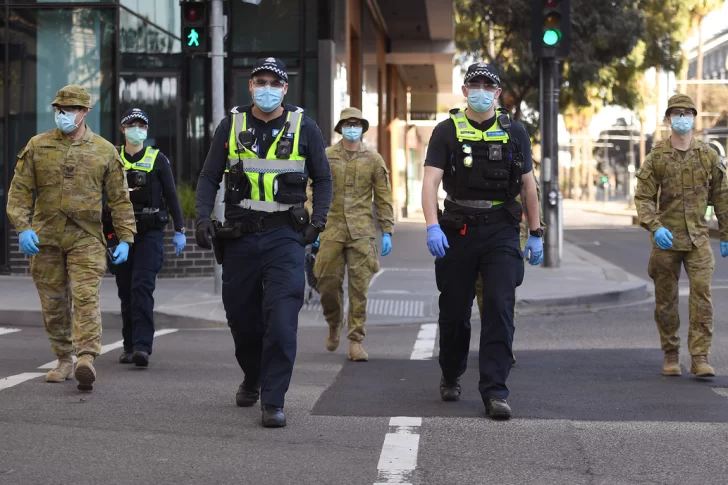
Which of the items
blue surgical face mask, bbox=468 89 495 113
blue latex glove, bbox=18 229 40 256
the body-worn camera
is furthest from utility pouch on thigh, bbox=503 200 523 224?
the body-worn camera

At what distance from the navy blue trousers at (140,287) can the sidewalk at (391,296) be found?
3.37m

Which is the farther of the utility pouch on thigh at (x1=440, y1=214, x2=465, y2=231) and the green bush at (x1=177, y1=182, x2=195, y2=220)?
the green bush at (x1=177, y1=182, x2=195, y2=220)

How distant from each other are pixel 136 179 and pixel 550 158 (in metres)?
10.8

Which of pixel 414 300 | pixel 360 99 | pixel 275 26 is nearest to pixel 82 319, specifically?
pixel 414 300

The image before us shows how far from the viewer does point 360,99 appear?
92.0ft

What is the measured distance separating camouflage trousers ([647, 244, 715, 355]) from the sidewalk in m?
4.80

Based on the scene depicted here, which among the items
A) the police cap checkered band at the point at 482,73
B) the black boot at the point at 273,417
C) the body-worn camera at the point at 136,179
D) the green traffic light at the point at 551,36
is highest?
the green traffic light at the point at 551,36

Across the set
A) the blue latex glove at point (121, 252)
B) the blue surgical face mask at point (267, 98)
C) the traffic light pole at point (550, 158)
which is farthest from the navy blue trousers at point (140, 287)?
the traffic light pole at point (550, 158)

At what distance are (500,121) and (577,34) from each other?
2697 cm

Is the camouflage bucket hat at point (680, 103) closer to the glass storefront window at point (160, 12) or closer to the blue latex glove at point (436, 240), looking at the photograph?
the blue latex glove at point (436, 240)

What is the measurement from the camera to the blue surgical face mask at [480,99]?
7484 millimetres

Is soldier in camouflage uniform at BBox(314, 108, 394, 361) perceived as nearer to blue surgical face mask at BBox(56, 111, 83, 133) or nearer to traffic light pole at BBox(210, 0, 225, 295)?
blue surgical face mask at BBox(56, 111, 83, 133)

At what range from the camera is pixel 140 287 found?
9.71 meters

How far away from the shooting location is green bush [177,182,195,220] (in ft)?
58.9
